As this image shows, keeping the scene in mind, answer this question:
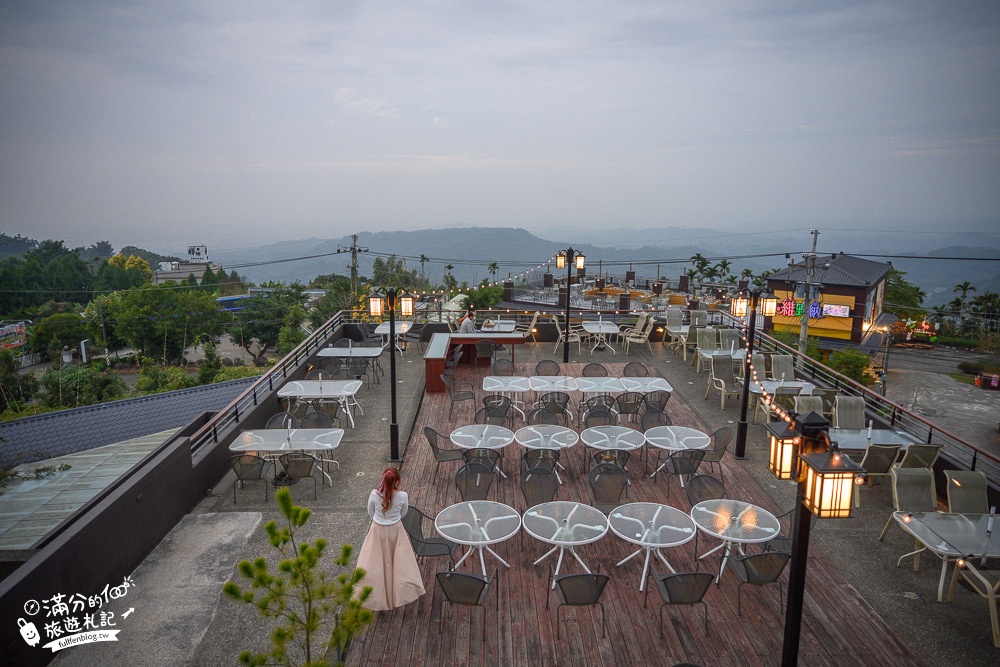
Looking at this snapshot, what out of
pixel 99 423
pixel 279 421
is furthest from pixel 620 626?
pixel 99 423

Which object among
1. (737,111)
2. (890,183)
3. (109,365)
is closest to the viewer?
(109,365)

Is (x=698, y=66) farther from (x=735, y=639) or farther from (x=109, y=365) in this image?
(x=109, y=365)

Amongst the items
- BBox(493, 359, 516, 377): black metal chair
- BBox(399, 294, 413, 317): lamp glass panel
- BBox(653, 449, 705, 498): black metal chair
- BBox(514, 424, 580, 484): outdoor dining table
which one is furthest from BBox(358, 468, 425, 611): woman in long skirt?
BBox(493, 359, 516, 377): black metal chair

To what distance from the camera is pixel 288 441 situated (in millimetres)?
7223

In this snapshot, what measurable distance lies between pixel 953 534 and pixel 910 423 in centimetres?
466

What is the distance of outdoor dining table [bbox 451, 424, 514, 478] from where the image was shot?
7057 mm

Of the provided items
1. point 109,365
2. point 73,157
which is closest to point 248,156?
point 73,157

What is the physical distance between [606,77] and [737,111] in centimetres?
2099

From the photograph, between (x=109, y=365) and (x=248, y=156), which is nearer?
(x=109, y=365)

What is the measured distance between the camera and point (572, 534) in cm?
505

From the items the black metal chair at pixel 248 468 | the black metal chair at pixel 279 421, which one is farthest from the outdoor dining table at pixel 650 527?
the black metal chair at pixel 279 421

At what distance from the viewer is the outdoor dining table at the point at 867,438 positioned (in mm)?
7316

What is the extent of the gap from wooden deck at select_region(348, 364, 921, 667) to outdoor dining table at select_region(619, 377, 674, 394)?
142 inches

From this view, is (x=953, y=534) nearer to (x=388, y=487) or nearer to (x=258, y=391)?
(x=388, y=487)
